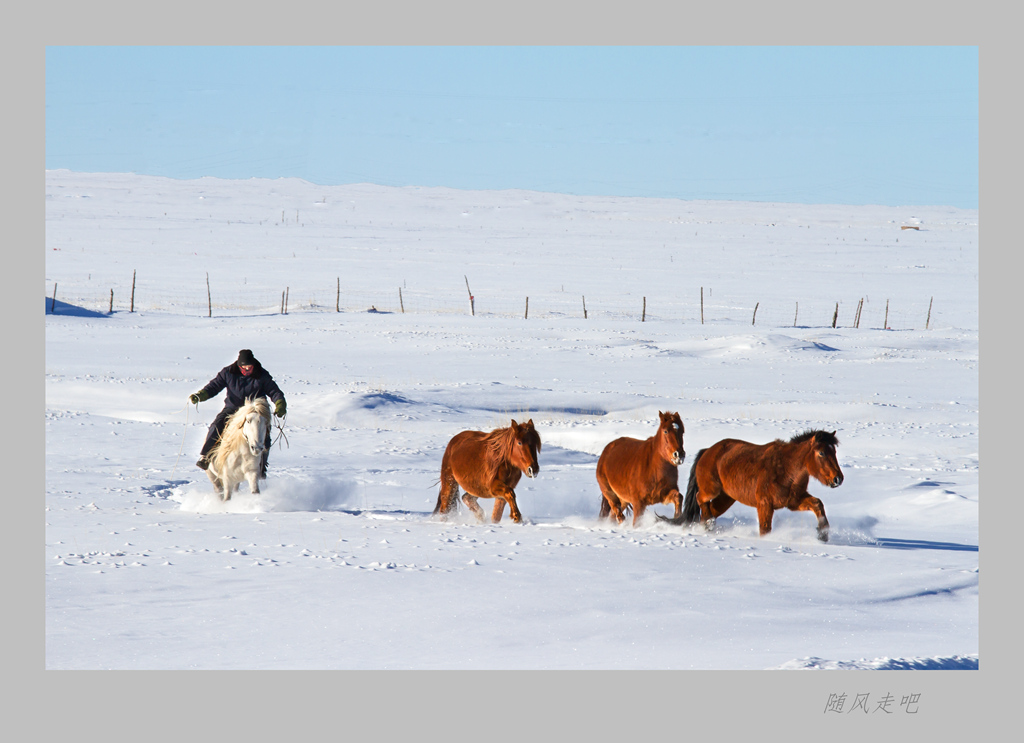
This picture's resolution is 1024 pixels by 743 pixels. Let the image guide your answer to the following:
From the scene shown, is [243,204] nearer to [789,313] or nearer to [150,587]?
[789,313]

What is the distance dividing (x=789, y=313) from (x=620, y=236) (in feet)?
152

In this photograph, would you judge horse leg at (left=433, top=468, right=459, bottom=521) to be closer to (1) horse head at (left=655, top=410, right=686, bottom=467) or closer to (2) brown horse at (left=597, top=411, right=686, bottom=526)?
(2) brown horse at (left=597, top=411, right=686, bottom=526)

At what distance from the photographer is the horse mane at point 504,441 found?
29.1ft

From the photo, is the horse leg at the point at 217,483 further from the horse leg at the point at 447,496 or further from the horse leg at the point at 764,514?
the horse leg at the point at 764,514

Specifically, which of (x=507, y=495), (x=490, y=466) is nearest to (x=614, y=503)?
(x=507, y=495)

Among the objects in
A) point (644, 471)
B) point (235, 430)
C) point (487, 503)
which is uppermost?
point (235, 430)

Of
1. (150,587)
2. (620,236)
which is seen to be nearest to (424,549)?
(150,587)

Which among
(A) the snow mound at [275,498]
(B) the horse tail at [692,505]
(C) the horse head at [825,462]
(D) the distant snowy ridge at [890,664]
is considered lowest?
(D) the distant snowy ridge at [890,664]

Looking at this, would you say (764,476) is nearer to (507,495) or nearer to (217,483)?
(507,495)

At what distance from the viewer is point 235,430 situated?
1032 centimetres

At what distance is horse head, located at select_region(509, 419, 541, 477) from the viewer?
28.6 ft

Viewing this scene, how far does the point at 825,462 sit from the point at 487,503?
5.04m

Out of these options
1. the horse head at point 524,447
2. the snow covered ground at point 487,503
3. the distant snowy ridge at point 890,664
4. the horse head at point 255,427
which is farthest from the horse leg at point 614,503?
the distant snowy ridge at point 890,664

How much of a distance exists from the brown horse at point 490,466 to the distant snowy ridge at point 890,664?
3604mm
